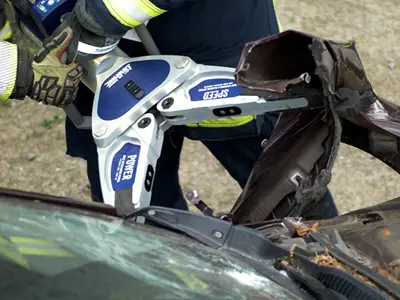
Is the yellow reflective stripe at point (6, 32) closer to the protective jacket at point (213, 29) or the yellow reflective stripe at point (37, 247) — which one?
the protective jacket at point (213, 29)

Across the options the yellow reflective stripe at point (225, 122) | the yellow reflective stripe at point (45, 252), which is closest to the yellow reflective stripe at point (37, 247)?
the yellow reflective stripe at point (45, 252)

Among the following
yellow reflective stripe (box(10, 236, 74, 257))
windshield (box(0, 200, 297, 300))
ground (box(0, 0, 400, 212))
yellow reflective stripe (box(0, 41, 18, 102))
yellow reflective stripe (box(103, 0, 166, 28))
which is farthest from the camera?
ground (box(0, 0, 400, 212))

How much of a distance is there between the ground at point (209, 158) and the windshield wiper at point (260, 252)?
Result: 6.17ft

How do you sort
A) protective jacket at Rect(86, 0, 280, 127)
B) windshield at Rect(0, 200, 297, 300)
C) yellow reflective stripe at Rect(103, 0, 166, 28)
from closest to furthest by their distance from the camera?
windshield at Rect(0, 200, 297, 300) → yellow reflective stripe at Rect(103, 0, 166, 28) → protective jacket at Rect(86, 0, 280, 127)

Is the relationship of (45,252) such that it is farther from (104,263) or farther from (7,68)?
(7,68)

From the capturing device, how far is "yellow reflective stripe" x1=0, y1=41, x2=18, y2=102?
5.97 ft

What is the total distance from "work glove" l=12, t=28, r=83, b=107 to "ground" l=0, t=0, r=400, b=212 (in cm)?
131

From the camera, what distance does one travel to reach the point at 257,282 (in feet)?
3.55

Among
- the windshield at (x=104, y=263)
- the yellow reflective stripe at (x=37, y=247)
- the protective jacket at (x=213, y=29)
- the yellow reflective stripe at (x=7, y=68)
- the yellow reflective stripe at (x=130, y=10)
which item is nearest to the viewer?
the windshield at (x=104, y=263)

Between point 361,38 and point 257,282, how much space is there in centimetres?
300

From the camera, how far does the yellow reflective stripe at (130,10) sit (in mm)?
1710

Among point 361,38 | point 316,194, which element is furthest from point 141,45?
point 361,38

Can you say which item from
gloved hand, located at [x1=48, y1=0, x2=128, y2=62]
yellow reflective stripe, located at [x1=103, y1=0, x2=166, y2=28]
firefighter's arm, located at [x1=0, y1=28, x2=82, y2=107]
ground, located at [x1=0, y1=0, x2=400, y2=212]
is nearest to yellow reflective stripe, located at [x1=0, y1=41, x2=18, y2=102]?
firefighter's arm, located at [x1=0, y1=28, x2=82, y2=107]

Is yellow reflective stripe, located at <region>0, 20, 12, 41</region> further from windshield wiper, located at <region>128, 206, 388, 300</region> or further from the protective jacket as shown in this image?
windshield wiper, located at <region>128, 206, 388, 300</region>
